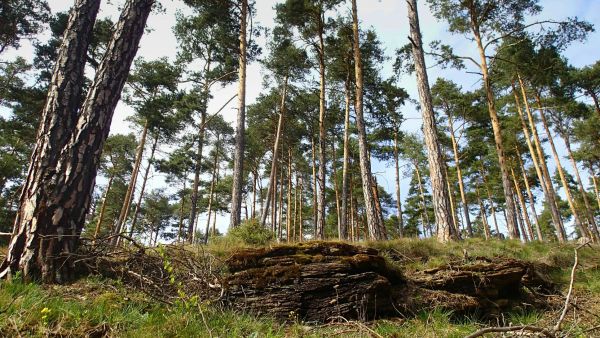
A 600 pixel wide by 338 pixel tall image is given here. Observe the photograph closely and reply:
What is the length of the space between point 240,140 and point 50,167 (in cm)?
791

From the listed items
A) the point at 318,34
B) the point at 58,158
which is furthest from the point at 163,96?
the point at 58,158

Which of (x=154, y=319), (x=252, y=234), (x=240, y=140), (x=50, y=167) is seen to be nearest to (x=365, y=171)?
(x=252, y=234)

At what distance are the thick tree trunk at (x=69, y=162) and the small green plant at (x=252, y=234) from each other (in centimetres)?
445

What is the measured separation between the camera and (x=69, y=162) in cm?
344

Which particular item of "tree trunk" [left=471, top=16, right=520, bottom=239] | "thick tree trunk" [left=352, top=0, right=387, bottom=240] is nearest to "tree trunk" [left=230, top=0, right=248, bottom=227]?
"thick tree trunk" [left=352, top=0, right=387, bottom=240]

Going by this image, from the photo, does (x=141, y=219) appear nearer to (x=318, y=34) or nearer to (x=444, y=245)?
(x=318, y=34)

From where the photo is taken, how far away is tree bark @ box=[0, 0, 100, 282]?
3025mm

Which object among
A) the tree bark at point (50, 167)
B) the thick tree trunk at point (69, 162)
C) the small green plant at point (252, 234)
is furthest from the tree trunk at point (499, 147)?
the tree bark at point (50, 167)

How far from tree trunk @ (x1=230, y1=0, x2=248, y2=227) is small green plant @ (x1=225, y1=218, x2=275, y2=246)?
5.26 ft

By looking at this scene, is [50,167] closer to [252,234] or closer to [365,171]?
[252,234]

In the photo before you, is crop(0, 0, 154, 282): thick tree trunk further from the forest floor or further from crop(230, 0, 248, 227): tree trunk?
crop(230, 0, 248, 227): tree trunk

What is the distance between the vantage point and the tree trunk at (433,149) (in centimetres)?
744

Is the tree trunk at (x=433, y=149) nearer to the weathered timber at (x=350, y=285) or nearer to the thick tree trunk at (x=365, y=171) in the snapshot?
the thick tree trunk at (x=365, y=171)

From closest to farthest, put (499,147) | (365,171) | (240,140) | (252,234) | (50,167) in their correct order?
1. (50,167)
2. (252,234)
3. (365,171)
4. (240,140)
5. (499,147)
